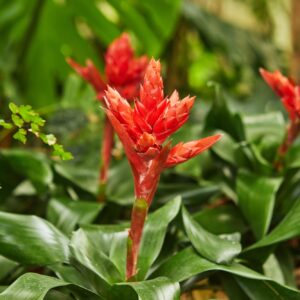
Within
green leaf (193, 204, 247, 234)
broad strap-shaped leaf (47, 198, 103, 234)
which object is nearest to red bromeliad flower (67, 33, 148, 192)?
broad strap-shaped leaf (47, 198, 103, 234)

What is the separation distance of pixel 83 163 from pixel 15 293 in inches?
32.9

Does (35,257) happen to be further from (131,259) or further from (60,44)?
(60,44)

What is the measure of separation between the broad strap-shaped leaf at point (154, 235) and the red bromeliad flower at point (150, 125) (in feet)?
0.39

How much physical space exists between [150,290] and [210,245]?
171 mm

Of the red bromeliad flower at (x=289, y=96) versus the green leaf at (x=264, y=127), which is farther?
the green leaf at (x=264, y=127)

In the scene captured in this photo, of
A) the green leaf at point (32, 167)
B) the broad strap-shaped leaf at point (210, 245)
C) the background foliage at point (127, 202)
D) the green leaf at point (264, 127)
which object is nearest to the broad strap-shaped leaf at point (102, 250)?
the background foliage at point (127, 202)

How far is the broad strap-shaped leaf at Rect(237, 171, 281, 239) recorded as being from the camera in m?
0.90

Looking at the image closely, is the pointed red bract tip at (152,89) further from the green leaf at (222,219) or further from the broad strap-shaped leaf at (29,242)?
the green leaf at (222,219)

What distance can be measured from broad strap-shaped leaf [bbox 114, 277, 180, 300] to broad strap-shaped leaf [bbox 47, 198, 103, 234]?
0.93 ft

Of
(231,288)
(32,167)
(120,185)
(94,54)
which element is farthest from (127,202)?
(94,54)

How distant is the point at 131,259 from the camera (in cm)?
71

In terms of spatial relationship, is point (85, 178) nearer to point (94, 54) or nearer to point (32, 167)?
point (32, 167)

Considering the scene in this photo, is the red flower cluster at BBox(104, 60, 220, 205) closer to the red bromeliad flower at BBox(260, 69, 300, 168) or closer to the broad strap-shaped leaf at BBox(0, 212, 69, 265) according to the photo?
the broad strap-shaped leaf at BBox(0, 212, 69, 265)

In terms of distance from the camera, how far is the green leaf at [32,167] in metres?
0.99
